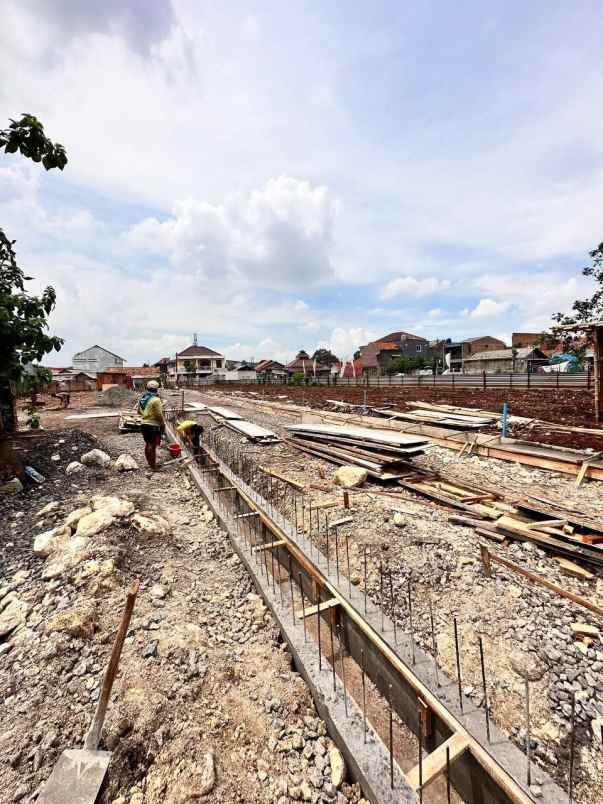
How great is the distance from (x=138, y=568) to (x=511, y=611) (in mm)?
3593

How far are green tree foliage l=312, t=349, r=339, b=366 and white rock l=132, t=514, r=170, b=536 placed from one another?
73.4m

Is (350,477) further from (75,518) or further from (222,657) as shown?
(75,518)

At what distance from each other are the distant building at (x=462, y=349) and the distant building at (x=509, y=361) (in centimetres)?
228

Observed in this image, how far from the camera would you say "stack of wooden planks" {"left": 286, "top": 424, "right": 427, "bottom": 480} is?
671 centimetres

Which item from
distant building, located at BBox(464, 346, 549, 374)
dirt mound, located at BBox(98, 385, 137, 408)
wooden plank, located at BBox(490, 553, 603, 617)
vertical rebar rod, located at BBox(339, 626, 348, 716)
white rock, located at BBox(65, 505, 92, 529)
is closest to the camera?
vertical rebar rod, located at BBox(339, 626, 348, 716)

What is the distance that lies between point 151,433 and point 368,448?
4346 millimetres

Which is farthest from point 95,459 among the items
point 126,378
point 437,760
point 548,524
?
point 126,378

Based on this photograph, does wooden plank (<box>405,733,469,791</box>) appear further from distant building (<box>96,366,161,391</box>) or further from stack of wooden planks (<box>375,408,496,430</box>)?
distant building (<box>96,366,161,391</box>)

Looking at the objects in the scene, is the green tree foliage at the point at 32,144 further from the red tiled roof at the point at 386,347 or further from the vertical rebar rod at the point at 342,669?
the red tiled roof at the point at 386,347

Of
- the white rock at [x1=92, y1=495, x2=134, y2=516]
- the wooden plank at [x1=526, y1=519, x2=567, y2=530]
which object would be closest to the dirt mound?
the white rock at [x1=92, y1=495, x2=134, y2=516]

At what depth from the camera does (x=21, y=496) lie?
5453mm

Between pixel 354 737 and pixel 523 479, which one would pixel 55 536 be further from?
pixel 523 479

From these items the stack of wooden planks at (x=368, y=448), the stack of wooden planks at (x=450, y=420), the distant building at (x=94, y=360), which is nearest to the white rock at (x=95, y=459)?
the stack of wooden planks at (x=368, y=448)

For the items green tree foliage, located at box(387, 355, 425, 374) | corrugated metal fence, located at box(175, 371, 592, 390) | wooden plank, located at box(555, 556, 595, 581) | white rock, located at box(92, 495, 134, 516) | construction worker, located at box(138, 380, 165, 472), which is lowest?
wooden plank, located at box(555, 556, 595, 581)
